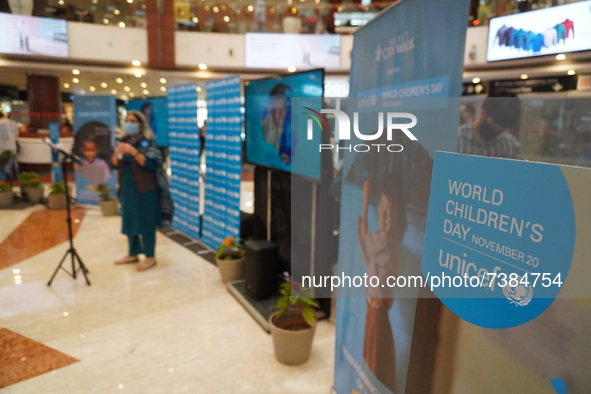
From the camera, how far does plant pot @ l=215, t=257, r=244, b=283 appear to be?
3770 millimetres

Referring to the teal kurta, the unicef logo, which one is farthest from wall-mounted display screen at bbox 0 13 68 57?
the unicef logo

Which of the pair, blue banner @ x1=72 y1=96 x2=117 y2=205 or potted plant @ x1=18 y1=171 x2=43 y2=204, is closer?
blue banner @ x1=72 y1=96 x2=117 y2=205

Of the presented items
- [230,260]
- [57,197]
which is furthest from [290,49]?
[230,260]

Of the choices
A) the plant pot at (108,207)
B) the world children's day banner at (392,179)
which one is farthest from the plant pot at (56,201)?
the world children's day banner at (392,179)

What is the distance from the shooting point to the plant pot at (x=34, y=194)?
7198 mm

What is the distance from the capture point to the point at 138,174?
12.7ft

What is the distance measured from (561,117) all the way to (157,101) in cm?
755

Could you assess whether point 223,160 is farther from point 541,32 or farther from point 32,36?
point 32,36

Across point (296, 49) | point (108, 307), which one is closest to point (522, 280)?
point (108, 307)

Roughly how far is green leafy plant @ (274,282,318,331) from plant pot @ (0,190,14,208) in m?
6.59

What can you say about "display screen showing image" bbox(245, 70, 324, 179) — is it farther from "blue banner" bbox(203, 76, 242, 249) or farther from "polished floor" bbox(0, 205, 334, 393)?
"polished floor" bbox(0, 205, 334, 393)

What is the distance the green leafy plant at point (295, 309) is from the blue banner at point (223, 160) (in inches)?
64.0

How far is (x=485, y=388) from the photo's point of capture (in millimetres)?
874
